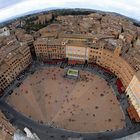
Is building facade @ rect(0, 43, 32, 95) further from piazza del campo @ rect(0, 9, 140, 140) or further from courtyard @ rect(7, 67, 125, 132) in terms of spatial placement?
courtyard @ rect(7, 67, 125, 132)

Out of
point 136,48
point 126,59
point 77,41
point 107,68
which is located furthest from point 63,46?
point 136,48

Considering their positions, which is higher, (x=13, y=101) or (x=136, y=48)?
(x=136, y=48)

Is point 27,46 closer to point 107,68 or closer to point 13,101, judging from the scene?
point 13,101

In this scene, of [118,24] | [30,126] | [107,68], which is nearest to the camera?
[30,126]

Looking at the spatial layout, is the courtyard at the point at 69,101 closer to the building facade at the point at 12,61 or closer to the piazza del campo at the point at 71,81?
the piazza del campo at the point at 71,81

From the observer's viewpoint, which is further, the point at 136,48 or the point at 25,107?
the point at 136,48

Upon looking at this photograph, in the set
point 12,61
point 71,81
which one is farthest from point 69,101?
point 12,61

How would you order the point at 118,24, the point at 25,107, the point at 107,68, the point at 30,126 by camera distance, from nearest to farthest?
the point at 30,126, the point at 25,107, the point at 107,68, the point at 118,24

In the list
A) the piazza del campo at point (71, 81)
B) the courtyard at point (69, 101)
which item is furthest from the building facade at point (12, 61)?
the courtyard at point (69, 101)
